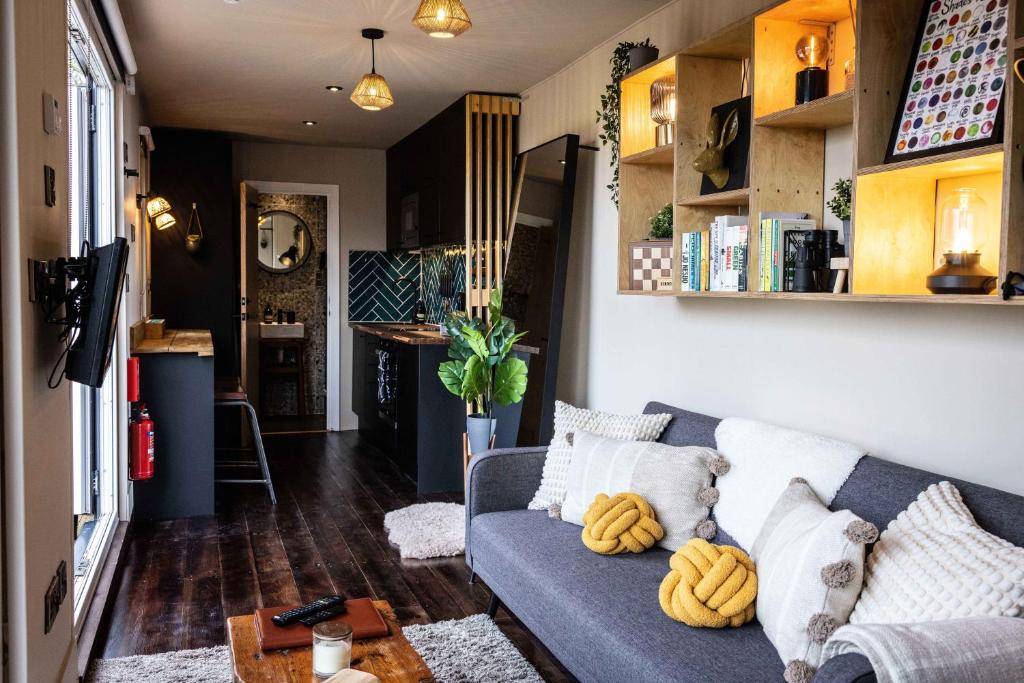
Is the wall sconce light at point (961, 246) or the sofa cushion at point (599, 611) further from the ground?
the wall sconce light at point (961, 246)

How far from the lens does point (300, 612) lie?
221cm

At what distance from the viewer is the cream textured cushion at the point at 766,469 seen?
2441 millimetres

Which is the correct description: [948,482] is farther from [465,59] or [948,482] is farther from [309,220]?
[309,220]

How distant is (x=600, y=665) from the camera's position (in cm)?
225

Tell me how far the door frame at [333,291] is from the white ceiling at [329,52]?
135 cm

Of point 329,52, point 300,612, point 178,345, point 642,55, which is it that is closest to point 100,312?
point 300,612

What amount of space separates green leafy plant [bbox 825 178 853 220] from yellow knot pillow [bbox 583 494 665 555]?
1093 mm

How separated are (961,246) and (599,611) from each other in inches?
53.2

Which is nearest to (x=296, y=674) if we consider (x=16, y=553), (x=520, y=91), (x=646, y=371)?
(x=16, y=553)

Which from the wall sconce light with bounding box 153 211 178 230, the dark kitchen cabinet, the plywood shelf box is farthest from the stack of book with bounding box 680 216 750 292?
the wall sconce light with bounding box 153 211 178 230

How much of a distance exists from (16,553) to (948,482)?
2.16m

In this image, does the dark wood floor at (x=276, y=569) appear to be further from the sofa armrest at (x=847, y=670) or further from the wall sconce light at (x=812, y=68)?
the wall sconce light at (x=812, y=68)

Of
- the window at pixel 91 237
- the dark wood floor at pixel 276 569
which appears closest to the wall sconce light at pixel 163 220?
the dark wood floor at pixel 276 569

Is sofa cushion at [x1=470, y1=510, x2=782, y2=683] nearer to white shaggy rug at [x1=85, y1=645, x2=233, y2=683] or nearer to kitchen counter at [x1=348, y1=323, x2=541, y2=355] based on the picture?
white shaggy rug at [x1=85, y1=645, x2=233, y2=683]
